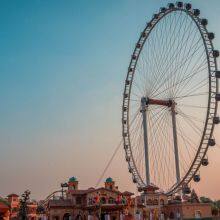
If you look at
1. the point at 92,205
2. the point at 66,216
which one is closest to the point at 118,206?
the point at 92,205

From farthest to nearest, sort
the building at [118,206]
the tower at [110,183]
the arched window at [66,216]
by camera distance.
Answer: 1. the tower at [110,183]
2. the arched window at [66,216]
3. the building at [118,206]

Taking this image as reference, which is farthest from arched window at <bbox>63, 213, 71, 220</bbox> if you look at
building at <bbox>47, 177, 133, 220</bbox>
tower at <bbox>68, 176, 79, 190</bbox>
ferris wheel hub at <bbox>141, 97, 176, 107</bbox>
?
ferris wheel hub at <bbox>141, 97, 176, 107</bbox>

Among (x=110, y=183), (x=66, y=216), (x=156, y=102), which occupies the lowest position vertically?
(x=66, y=216)

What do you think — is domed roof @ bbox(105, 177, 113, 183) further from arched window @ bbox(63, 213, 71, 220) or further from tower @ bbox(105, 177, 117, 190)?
arched window @ bbox(63, 213, 71, 220)

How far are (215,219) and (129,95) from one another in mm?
23984

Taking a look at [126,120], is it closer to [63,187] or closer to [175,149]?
[175,149]

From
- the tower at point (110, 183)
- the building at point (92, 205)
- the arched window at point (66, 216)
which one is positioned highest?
the tower at point (110, 183)

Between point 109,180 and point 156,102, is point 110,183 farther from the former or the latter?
point 156,102

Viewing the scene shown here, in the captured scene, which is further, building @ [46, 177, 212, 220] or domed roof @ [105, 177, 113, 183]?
→ domed roof @ [105, 177, 113, 183]

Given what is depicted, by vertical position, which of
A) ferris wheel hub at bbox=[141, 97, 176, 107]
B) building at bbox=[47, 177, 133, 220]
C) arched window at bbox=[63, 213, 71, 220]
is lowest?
arched window at bbox=[63, 213, 71, 220]

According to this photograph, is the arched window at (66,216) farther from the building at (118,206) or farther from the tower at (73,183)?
the tower at (73,183)

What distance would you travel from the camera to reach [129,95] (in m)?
53.9

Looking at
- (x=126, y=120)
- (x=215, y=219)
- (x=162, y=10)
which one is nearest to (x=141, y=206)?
(x=126, y=120)

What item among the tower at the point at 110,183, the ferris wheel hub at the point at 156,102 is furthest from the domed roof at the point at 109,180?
the ferris wheel hub at the point at 156,102
